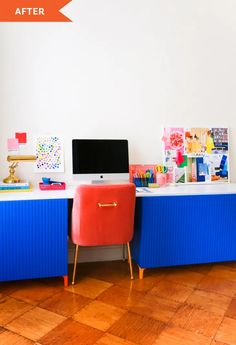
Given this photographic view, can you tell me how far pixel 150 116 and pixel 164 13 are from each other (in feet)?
3.17

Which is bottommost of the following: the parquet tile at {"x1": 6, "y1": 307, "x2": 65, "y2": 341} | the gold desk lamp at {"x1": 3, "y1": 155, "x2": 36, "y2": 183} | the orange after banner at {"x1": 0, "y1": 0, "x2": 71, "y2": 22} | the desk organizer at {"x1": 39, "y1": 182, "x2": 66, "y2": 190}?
the parquet tile at {"x1": 6, "y1": 307, "x2": 65, "y2": 341}

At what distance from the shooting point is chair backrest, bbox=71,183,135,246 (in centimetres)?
227

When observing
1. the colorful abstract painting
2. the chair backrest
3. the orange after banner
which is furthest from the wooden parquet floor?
the orange after banner

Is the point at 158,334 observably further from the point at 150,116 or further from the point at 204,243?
the point at 150,116

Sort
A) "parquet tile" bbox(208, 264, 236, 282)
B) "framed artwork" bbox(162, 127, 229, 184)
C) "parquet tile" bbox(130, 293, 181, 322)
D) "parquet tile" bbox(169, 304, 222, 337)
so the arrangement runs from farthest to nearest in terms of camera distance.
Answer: "framed artwork" bbox(162, 127, 229, 184), "parquet tile" bbox(208, 264, 236, 282), "parquet tile" bbox(130, 293, 181, 322), "parquet tile" bbox(169, 304, 222, 337)

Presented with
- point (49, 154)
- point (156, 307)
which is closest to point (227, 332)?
point (156, 307)

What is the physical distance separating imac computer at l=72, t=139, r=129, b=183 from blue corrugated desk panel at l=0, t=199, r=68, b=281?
428 millimetres

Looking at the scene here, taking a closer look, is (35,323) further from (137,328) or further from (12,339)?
(137,328)

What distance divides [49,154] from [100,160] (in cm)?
47

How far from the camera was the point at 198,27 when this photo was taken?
3.05 meters

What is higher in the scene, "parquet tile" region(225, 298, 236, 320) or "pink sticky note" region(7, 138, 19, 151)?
"pink sticky note" region(7, 138, 19, 151)

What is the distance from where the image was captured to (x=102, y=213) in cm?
232

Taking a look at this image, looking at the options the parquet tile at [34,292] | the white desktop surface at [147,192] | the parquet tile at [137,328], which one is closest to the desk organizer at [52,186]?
the white desktop surface at [147,192]

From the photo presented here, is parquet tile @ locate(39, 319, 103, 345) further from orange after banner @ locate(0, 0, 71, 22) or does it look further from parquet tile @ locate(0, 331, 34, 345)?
orange after banner @ locate(0, 0, 71, 22)
